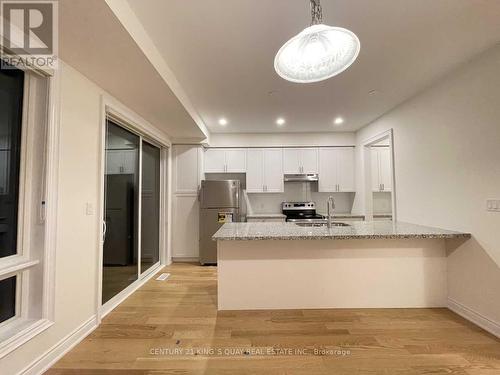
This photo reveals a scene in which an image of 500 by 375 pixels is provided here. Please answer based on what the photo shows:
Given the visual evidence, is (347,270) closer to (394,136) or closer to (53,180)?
(394,136)

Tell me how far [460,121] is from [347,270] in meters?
1.93

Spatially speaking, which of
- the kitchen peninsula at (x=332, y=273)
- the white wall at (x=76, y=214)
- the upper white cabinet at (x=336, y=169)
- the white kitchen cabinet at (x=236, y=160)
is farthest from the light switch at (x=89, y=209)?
the upper white cabinet at (x=336, y=169)

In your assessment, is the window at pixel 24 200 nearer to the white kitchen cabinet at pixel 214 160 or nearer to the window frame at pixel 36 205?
the window frame at pixel 36 205

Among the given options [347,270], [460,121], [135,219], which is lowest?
[347,270]

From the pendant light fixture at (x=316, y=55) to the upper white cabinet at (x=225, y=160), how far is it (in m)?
3.57

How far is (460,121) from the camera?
97.0 inches

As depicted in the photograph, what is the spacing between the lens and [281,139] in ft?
16.5

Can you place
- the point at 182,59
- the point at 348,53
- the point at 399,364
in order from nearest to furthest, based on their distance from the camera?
1. the point at 348,53
2. the point at 399,364
3. the point at 182,59

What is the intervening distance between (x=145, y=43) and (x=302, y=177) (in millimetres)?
3691

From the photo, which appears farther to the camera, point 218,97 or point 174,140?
point 174,140

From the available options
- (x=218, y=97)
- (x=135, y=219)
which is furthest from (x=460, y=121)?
(x=135, y=219)

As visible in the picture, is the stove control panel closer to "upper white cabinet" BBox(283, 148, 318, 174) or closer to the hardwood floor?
"upper white cabinet" BBox(283, 148, 318, 174)
